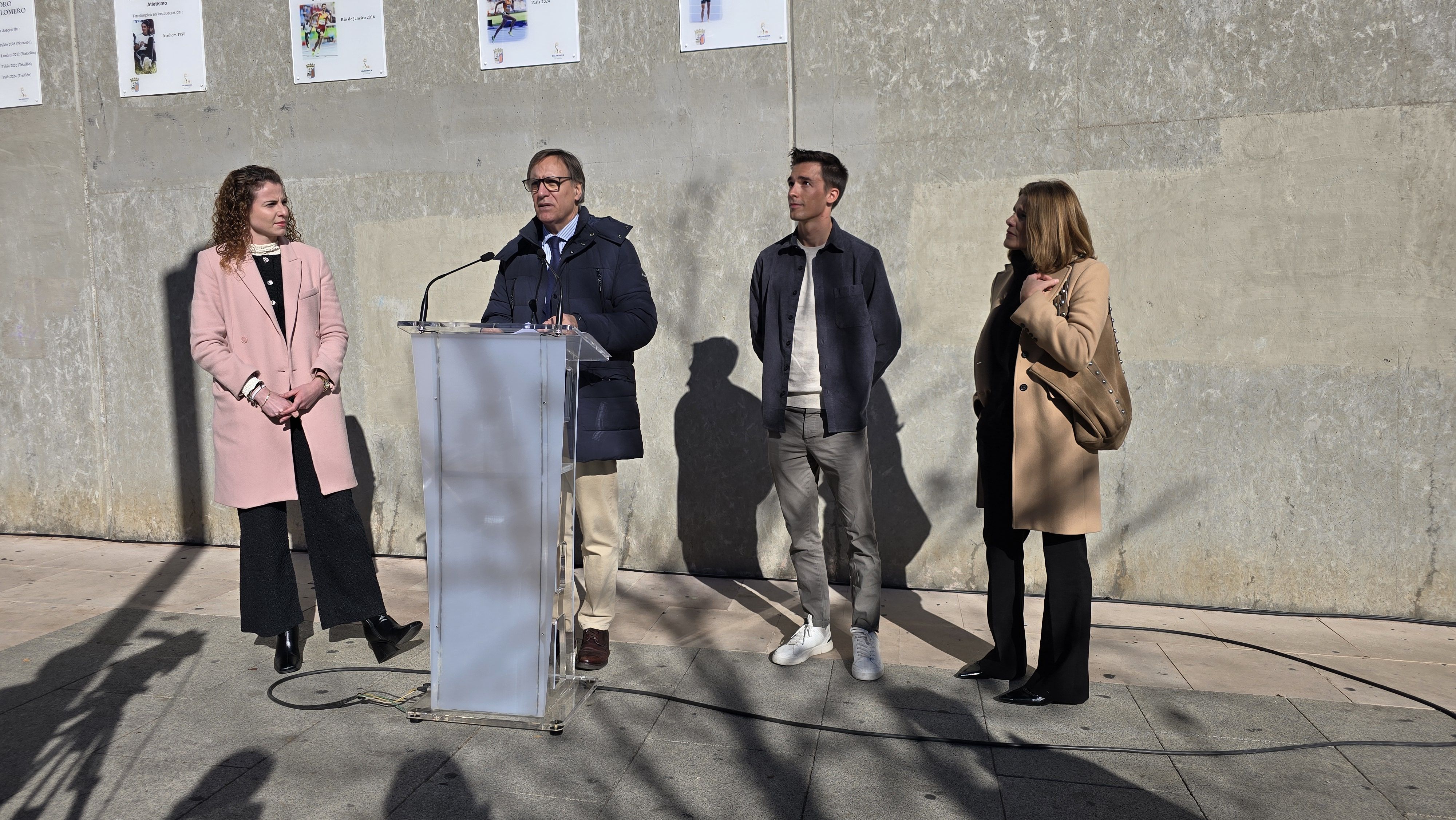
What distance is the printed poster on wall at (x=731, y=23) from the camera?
4.95m

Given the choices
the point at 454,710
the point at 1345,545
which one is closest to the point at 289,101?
the point at 454,710

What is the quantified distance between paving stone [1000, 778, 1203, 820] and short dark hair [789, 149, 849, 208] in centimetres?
221

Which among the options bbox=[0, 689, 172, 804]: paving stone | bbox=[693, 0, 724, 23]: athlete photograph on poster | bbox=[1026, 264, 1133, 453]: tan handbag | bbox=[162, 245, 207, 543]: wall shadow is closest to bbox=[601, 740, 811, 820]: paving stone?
bbox=[1026, 264, 1133, 453]: tan handbag

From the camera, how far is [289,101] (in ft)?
18.4

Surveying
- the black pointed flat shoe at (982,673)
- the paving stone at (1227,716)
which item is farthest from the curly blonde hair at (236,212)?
the paving stone at (1227,716)

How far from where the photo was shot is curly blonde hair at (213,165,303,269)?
3.73m

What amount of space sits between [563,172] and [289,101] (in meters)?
2.83

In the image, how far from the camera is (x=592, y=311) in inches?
147

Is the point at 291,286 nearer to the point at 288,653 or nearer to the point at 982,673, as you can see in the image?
the point at 288,653

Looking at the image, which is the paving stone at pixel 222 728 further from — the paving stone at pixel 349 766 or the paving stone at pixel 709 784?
the paving stone at pixel 709 784

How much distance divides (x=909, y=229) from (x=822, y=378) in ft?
4.79

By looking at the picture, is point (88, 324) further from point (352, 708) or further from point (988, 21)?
point (988, 21)

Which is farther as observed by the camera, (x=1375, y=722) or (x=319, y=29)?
(x=319, y=29)

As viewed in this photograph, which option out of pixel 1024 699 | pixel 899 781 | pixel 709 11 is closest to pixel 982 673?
pixel 1024 699
